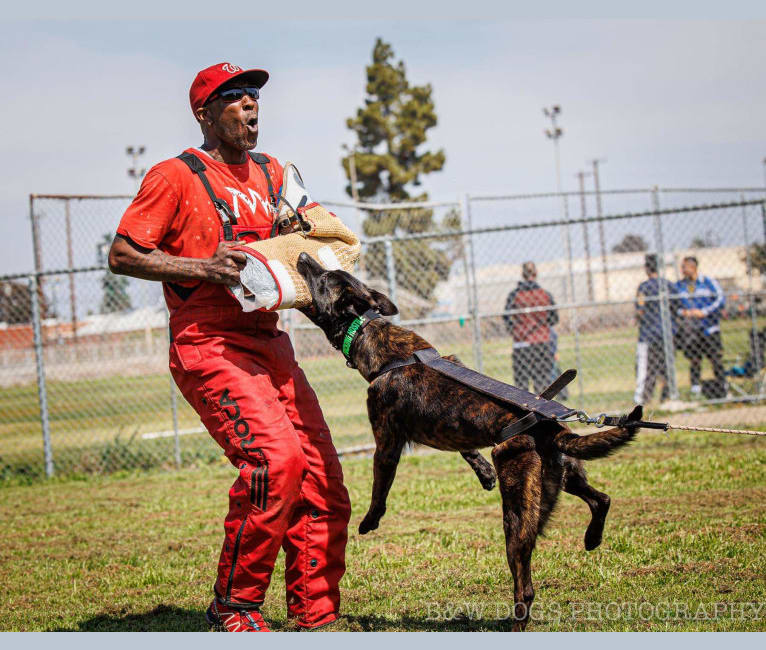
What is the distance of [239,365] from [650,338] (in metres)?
8.71

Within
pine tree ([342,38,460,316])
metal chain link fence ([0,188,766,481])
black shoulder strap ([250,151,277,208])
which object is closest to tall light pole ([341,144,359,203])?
pine tree ([342,38,460,316])

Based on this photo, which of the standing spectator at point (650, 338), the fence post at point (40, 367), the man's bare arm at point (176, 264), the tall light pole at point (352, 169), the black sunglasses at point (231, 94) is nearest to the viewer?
the man's bare arm at point (176, 264)

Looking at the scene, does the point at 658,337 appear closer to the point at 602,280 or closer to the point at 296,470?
the point at 602,280

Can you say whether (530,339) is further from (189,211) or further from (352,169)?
(352,169)

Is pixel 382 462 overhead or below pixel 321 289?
below

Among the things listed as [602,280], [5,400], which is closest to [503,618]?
[5,400]

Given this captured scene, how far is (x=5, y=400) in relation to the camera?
488 inches

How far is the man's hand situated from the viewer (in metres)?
3.60

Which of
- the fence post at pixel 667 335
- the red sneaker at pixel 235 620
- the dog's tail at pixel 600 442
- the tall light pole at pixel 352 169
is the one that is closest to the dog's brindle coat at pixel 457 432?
the dog's tail at pixel 600 442

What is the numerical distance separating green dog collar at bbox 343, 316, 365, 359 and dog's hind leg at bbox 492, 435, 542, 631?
89 centimetres

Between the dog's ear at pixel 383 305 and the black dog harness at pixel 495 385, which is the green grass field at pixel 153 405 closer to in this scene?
the dog's ear at pixel 383 305

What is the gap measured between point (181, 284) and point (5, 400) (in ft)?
32.5

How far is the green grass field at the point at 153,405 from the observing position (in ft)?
33.3

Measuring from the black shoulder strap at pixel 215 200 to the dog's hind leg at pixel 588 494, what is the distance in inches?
72.9
